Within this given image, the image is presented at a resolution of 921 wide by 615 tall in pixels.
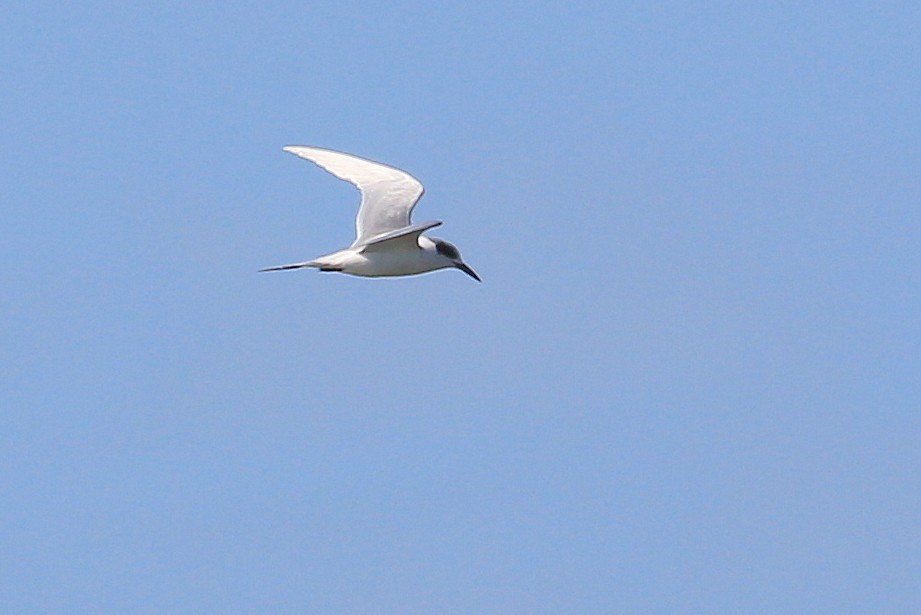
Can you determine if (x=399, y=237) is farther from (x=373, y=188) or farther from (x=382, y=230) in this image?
(x=373, y=188)

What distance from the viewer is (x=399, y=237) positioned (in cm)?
3033

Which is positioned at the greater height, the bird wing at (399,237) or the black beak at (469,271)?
the black beak at (469,271)

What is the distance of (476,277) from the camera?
33.3 metres

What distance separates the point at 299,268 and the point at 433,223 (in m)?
2.87

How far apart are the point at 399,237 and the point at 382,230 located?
190 cm

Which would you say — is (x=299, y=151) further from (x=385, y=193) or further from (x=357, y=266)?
(x=357, y=266)

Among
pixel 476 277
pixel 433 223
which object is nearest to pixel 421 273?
pixel 476 277

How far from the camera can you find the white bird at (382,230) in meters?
30.8

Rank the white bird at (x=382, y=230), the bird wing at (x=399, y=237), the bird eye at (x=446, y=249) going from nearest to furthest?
the bird wing at (x=399, y=237) → the white bird at (x=382, y=230) → the bird eye at (x=446, y=249)

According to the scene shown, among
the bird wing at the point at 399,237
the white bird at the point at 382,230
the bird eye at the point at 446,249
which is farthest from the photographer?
the bird eye at the point at 446,249

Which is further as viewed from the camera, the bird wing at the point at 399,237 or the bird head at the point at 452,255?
the bird head at the point at 452,255

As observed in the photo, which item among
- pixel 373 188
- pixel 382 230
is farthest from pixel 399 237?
pixel 373 188

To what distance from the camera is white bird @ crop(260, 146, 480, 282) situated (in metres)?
30.8

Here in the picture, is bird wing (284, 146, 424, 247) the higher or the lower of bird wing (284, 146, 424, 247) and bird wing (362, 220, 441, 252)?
the higher
